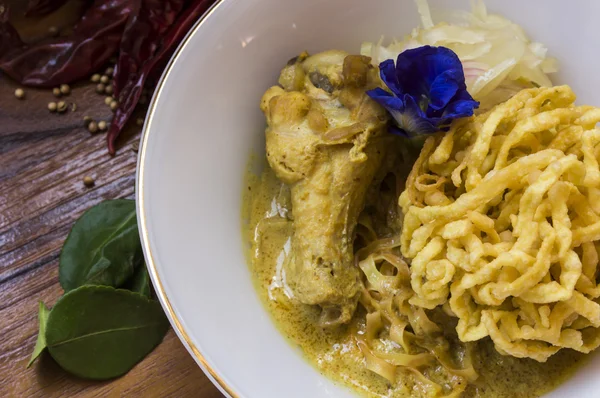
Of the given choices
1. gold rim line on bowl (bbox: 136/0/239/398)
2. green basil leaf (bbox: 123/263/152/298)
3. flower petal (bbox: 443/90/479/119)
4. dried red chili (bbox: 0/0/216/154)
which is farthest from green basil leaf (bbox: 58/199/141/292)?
flower petal (bbox: 443/90/479/119)

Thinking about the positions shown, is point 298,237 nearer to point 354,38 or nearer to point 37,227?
point 354,38

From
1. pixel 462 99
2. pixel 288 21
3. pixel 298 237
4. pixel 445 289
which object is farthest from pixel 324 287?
pixel 288 21

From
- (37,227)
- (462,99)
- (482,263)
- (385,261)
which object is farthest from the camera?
(37,227)

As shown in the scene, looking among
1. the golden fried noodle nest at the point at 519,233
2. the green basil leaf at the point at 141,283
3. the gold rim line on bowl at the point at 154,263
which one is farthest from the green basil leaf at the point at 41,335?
the golden fried noodle nest at the point at 519,233

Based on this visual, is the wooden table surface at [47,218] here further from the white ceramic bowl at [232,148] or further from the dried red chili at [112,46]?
the white ceramic bowl at [232,148]

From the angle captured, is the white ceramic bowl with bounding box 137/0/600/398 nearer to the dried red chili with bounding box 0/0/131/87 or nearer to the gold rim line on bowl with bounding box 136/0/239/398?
the gold rim line on bowl with bounding box 136/0/239/398

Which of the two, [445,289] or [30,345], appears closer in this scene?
[445,289]

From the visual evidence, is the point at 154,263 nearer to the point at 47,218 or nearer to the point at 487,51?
the point at 47,218
